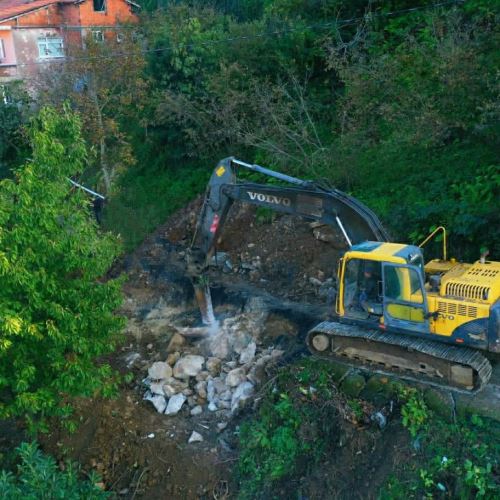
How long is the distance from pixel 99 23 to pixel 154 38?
11848 millimetres

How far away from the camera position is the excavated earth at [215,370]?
30.6 feet

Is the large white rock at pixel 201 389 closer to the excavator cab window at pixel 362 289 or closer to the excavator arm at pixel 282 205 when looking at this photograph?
the excavator arm at pixel 282 205

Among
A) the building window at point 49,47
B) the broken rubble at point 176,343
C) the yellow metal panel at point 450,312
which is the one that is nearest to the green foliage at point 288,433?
the yellow metal panel at point 450,312

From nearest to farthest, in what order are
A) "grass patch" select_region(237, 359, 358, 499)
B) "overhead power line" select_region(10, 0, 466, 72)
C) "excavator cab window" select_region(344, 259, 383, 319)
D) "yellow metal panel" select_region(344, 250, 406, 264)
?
1. "yellow metal panel" select_region(344, 250, 406, 264)
2. "grass patch" select_region(237, 359, 358, 499)
3. "excavator cab window" select_region(344, 259, 383, 319)
4. "overhead power line" select_region(10, 0, 466, 72)

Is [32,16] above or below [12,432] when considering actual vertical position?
above

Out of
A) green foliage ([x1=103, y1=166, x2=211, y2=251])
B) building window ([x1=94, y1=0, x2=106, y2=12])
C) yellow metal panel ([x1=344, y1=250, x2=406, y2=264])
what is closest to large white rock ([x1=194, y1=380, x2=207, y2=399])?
yellow metal panel ([x1=344, y1=250, x2=406, y2=264])

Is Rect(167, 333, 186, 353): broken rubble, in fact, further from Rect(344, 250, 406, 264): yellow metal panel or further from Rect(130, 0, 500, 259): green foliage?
Rect(130, 0, 500, 259): green foliage

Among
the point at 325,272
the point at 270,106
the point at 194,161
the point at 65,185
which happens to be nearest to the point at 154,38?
the point at 194,161

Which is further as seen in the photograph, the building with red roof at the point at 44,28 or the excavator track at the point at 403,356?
the building with red roof at the point at 44,28

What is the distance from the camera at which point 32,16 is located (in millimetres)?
29422

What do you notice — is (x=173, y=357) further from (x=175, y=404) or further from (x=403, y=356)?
(x=403, y=356)

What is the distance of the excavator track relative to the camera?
29.5 ft

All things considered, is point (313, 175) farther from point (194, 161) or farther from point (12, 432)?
point (12, 432)

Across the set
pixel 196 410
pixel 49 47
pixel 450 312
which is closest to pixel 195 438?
pixel 196 410
